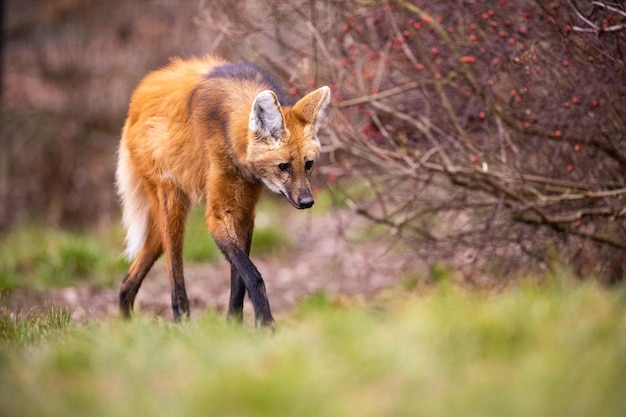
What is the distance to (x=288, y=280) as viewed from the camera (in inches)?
294

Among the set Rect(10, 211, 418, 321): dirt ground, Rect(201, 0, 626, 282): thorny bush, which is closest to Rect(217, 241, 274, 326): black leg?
Rect(201, 0, 626, 282): thorny bush

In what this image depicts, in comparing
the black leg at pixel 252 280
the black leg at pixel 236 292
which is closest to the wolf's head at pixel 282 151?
the black leg at pixel 252 280

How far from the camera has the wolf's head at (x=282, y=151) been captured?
4195mm

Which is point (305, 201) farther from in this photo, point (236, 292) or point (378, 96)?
point (378, 96)

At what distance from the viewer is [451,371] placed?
2523 mm

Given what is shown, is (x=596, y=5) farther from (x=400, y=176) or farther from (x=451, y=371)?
(x=451, y=371)

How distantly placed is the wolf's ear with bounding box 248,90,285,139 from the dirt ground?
1719mm

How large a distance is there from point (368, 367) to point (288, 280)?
491cm

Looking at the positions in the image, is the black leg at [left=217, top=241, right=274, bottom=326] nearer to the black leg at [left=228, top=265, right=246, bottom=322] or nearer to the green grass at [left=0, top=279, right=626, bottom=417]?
the black leg at [left=228, top=265, right=246, bottom=322]

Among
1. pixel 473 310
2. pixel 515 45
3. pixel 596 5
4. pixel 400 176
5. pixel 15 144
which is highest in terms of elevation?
pixel 596 5

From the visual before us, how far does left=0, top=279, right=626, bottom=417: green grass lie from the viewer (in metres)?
2.33

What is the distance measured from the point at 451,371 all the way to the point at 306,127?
219cm

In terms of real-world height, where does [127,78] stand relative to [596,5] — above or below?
below

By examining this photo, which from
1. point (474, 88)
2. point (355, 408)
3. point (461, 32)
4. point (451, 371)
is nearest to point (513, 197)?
point (474, 88)
